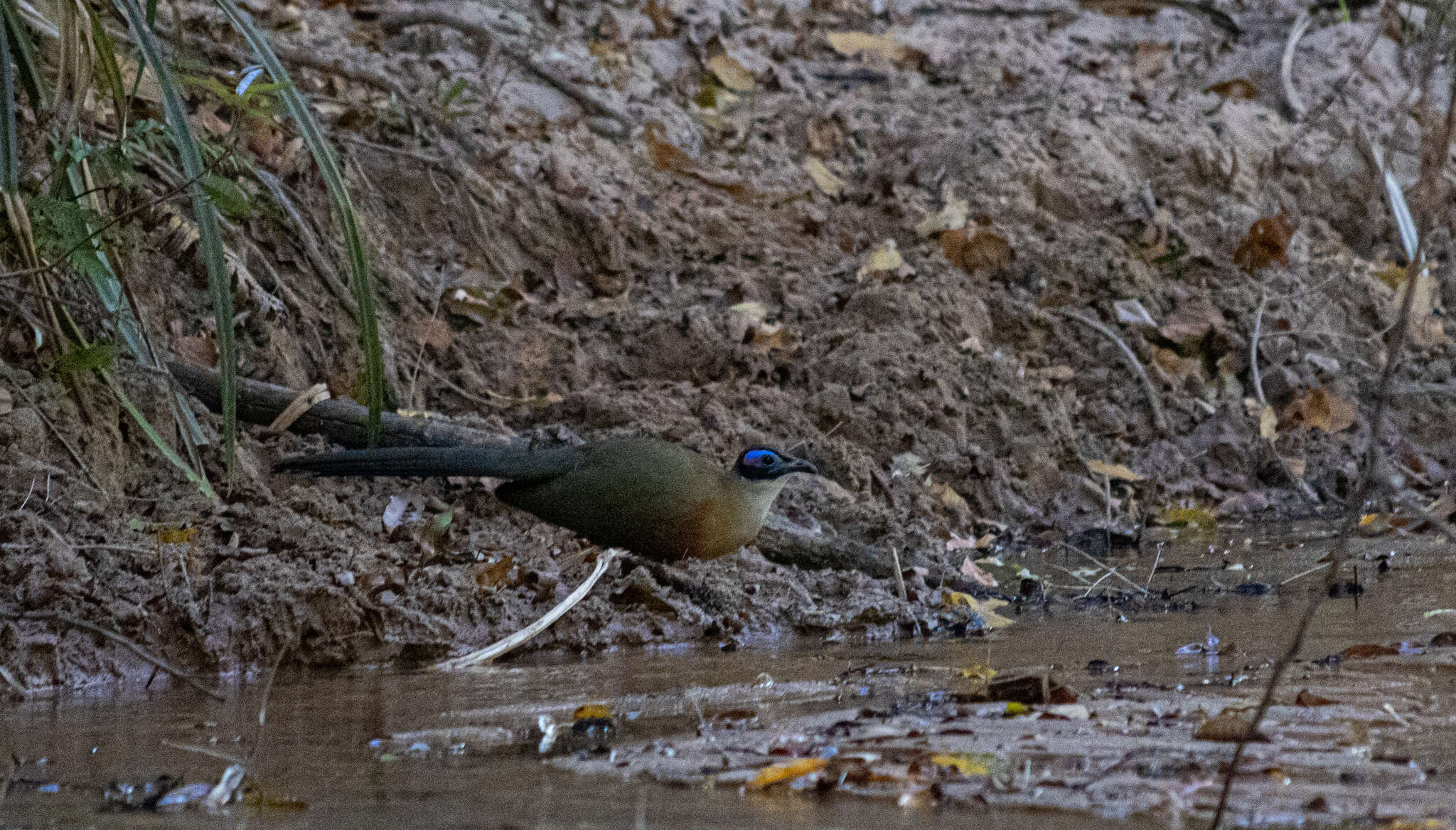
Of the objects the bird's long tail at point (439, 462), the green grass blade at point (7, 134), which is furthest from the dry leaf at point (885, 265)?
the green grass blade at point (7, 134)

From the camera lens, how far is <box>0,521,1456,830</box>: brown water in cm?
192

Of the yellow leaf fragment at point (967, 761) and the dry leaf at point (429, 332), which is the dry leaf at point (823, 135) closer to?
the dry leaf at point (429, 332)

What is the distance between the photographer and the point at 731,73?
7.67 metres

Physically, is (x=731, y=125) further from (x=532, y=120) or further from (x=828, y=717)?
(x=828, y=717)

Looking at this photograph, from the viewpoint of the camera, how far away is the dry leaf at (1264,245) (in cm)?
690

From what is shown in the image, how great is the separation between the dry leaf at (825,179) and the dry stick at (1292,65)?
2.84m

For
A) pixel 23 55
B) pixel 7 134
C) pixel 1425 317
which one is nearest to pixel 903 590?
pixel 7 134

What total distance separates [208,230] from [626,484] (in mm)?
1196

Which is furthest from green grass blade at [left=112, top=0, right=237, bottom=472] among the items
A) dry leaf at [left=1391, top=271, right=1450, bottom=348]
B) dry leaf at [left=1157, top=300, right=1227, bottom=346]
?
dry leaf at [left=1391, top=271, right=1450, bottom=348]

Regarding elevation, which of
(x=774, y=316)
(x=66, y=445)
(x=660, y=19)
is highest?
(x=660, y=19)

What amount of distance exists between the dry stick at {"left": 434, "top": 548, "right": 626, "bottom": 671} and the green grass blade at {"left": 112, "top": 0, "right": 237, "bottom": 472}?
0.68 m

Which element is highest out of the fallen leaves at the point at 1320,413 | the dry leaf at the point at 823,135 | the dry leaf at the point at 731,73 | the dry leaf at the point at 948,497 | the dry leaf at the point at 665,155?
the dry leaf at the point at 731,73

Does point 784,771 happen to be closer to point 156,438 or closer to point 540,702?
point 540,702

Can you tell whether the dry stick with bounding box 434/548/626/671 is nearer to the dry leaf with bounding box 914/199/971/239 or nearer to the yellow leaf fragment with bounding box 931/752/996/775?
the yellow leaf fragment with bounding box 931/752/996/775
